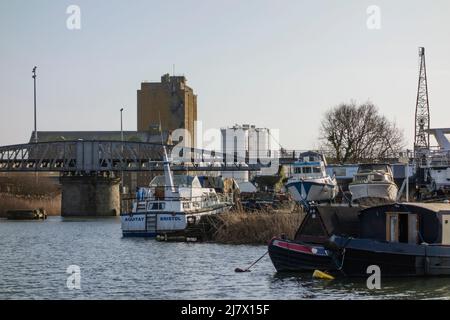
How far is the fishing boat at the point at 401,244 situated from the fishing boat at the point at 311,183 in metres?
38.7

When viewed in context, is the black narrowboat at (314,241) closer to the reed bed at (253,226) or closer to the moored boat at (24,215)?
the reed bed at (253,226)

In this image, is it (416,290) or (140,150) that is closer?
(416,290)

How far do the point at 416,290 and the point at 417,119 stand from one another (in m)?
101

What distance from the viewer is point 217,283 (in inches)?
1542

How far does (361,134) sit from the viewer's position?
116 m

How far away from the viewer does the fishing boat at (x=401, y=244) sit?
39.3 metres

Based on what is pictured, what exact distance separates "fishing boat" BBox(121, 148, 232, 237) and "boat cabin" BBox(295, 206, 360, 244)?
26.2 m

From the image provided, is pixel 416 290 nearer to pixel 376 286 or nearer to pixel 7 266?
pixel 376 286

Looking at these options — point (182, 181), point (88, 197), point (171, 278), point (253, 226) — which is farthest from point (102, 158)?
point (171, 278)

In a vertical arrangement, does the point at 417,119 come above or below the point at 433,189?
above

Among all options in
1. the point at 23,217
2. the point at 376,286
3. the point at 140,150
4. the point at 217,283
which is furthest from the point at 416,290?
the point at 140,150

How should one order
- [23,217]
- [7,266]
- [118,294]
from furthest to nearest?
[23,217] → [7,266] → [118,294]

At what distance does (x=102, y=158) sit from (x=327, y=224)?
126 meters

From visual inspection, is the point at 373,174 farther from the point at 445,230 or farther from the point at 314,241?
the point at 445,230
